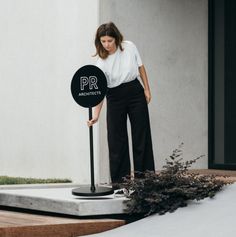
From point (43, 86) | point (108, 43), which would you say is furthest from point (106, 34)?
point (43, 86)

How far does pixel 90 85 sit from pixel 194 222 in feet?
5.60

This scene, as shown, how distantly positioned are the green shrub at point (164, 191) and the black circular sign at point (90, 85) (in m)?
0.81

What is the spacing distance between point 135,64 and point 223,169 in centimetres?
333

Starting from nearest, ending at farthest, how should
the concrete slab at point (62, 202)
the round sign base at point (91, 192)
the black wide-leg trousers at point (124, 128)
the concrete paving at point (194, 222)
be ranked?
the concrete paving at point (194, 222)
the concrete slab at point (62, 202)
the round sign base at point (91, 192)
the black wide-leg trousers at point (124, 128)

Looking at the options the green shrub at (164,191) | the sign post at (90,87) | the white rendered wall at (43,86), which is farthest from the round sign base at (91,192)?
the white rendered wall at (43,86)

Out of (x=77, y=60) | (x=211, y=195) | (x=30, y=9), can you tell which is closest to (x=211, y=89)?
(x=77, y=60)

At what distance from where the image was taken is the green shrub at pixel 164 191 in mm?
Answer: 7153

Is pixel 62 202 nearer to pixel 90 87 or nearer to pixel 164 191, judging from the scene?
pixel 164 191

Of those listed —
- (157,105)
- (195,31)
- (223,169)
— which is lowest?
(223,169)

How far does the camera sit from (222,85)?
35.9 ft

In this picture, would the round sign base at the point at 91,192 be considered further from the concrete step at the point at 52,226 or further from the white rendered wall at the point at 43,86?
the white rendered wall at the point at 43,86

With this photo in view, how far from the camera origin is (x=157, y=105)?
1069cm

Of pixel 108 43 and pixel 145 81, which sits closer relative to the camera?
pixel 108 43

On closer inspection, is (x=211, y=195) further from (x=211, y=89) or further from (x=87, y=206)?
(x=211, y=89)
